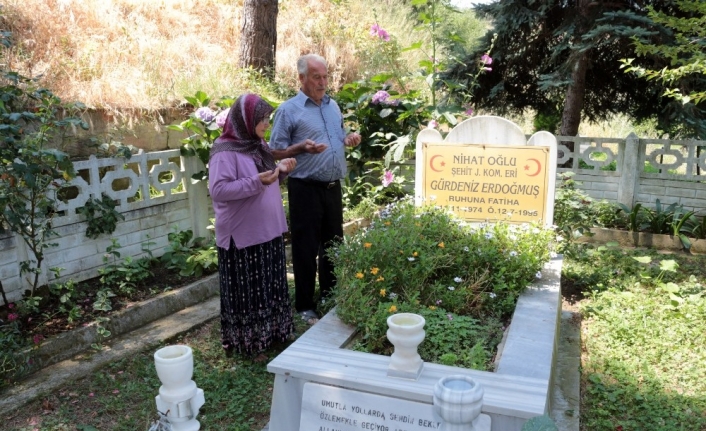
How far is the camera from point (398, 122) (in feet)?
22.4

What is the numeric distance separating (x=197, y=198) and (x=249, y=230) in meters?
2.16

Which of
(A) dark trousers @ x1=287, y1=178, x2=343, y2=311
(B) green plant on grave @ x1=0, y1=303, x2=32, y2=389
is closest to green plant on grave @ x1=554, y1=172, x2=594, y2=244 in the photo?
(A) dark trousers @ x1=287, y1=178, x2=343, y2=311

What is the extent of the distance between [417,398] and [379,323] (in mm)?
911

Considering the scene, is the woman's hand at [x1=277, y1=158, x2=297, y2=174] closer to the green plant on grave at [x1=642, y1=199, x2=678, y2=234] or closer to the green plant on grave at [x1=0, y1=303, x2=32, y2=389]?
the green plant on grave at [x1=0, y1=303, x2=32, y2=389]

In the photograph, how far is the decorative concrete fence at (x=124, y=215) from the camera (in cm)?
399

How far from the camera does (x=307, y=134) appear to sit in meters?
4.15

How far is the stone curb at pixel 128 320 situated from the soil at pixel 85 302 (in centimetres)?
8

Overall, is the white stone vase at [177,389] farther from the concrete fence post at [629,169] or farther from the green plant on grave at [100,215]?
the concrete fence post at [629,169]

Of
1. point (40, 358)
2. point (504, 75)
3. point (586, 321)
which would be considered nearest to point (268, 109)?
point (40, 358)

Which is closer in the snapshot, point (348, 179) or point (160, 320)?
point (160, 320)

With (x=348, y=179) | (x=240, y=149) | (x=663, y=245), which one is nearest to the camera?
(x=240, y=149)

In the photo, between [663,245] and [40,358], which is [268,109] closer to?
[40,358]

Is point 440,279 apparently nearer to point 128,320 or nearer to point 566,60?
point 128,320

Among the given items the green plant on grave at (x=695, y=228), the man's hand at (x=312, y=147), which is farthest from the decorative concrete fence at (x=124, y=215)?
the green plant on grave at (x=695, y=228)
